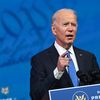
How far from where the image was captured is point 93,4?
2354 mm

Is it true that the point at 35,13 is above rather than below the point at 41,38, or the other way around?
above

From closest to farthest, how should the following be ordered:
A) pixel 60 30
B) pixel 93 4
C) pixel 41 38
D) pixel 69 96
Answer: pixel 69 96, pixel 60 30, pixel 93 4, pixel 41 38

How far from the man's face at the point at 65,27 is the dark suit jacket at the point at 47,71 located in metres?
0.10

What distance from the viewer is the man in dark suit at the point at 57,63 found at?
1533 mm

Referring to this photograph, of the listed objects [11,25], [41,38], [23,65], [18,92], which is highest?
[11,25]

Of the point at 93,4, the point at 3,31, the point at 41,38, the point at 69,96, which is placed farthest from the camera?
the point at 3,31

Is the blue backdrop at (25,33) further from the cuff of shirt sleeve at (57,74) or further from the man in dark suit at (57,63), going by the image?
the cuff of shirt sleeve at (57,74)


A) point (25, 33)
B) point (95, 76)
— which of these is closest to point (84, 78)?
point (95, 76)

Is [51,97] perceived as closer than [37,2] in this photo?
Yes

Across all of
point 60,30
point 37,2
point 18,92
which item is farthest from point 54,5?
point 60,30

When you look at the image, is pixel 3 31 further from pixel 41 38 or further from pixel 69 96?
pixel 69 96

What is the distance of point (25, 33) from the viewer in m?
2.60

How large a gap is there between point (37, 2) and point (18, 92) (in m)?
0.65

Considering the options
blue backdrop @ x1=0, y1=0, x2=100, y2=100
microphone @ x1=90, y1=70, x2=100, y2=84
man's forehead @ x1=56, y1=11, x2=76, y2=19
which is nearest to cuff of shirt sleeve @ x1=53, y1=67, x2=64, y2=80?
microphone @ x1=90, y1=70, x2=100, y2=84
